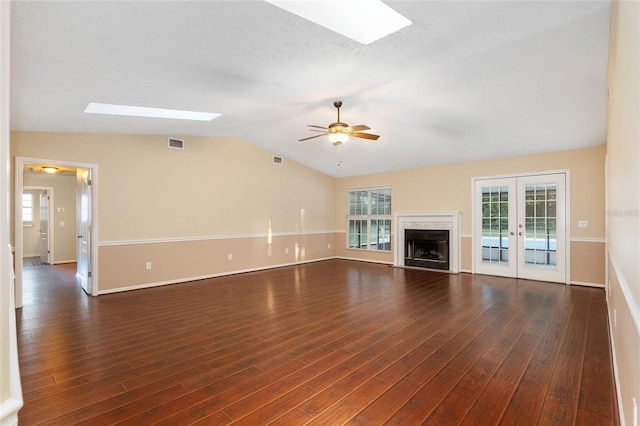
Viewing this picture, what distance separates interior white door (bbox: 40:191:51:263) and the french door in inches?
429

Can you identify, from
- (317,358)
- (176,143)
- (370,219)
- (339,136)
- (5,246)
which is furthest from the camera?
(370,219)

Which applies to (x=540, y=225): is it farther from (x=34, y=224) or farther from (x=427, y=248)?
(x=34, y=224)

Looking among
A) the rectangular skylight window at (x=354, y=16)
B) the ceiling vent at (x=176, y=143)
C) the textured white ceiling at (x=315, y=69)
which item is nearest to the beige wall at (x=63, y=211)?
the ceiling vent at (x=176, y=143)

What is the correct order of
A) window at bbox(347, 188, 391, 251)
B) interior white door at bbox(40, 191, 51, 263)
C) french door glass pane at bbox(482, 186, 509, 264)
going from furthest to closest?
interior white door at bbox(40, 191, 51, 263) → window at bbox(347, 188, 391, 251) → french door glass pane at bbox(482, 186, 509, 264)

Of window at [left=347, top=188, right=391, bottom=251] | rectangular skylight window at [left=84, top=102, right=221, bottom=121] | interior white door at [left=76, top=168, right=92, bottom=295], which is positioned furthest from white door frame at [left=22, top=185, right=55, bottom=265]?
window at [left=347, top=188, right=391, bottom=251]

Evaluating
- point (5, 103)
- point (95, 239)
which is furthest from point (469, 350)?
point (95, 239)

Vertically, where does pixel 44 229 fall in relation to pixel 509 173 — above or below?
below

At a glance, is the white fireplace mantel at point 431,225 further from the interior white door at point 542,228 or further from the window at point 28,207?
the window at point 28,207

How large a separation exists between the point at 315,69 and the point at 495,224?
518cm

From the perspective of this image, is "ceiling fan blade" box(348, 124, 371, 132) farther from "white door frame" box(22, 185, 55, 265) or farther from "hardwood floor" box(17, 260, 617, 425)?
"white door frame" box(22, 185, 55, 265)

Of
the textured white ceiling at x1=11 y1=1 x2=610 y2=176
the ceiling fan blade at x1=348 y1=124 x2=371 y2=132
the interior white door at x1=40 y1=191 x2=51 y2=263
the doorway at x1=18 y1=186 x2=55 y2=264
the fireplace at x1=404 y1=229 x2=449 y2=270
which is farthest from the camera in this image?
the doorway at x1=18 y1=186 x2=55 y2=264

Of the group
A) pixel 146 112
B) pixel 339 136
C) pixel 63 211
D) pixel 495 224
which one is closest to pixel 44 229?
pixel 63 211

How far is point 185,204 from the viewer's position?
6.11 meters

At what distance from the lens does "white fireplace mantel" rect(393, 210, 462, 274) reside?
6941 millimetres
